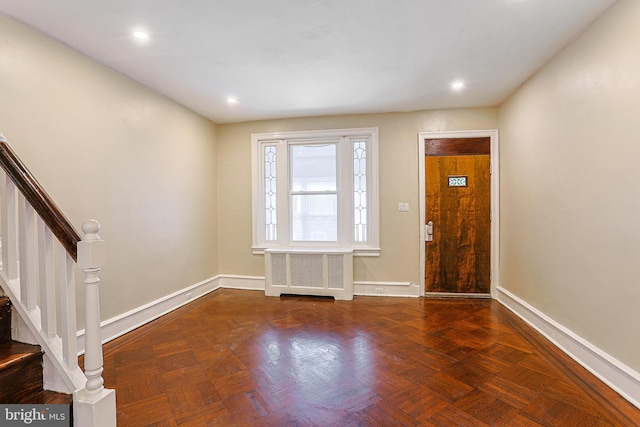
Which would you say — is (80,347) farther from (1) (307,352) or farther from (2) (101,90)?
(2) (101,90)

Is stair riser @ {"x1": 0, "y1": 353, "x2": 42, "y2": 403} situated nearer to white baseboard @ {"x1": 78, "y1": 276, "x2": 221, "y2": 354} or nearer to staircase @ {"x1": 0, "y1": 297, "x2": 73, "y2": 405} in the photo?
staircase @ {"x1": 0, "y1": 297, "x2": 73, "y2": 405}

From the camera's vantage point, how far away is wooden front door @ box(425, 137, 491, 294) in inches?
163

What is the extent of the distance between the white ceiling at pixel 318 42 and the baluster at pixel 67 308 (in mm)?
1699

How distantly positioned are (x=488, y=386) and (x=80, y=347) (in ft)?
10.2

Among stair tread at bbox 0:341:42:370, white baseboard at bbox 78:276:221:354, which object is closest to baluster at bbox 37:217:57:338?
stair tread at bbox 0:341:42:370

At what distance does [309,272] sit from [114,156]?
2.61 meters

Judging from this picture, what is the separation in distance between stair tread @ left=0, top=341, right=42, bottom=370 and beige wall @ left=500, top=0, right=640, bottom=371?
11.3 ft

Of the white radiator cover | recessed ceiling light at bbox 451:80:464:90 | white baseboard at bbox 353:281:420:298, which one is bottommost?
white baseboard at bbox 353:281:420:298

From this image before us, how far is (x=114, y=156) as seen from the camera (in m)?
2.90

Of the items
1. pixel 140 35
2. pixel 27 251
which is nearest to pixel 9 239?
pixel 27 251

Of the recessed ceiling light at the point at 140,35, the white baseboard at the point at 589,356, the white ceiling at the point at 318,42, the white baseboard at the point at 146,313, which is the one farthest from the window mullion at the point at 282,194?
the white baseboard at the point at 589,356

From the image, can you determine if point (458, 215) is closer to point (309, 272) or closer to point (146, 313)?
point (309, 272)

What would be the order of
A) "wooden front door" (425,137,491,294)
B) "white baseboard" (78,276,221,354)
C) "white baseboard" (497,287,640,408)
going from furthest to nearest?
"wooden front door" (425,137,491,294) → "white baseboard" (78,276,221,354) → "white baseboard" (497,287,640,408)

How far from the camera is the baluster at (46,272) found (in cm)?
155
